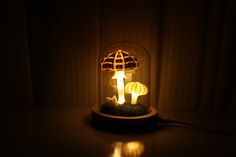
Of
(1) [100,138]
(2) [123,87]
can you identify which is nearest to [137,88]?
(2) [123,87]

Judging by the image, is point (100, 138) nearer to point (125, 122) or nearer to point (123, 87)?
point (125, 122)

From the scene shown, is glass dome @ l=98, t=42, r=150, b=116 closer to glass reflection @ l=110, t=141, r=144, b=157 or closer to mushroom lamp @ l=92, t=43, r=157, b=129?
mushroom lamp @ l=92, t=43, r=157, b=129

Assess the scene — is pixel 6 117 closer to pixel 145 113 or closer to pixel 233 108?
pixel 145 113

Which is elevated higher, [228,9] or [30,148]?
[228,9]

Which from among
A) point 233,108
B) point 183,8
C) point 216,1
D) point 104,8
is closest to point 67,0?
point 104,8

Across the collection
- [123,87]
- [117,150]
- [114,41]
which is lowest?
[117,150]

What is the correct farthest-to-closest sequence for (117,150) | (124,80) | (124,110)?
(124,80), (124,110), (117,150)

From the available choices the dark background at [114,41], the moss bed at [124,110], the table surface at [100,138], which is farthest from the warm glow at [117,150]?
the dark background at [114,41]

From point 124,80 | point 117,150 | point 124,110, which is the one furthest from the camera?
point 124,80
